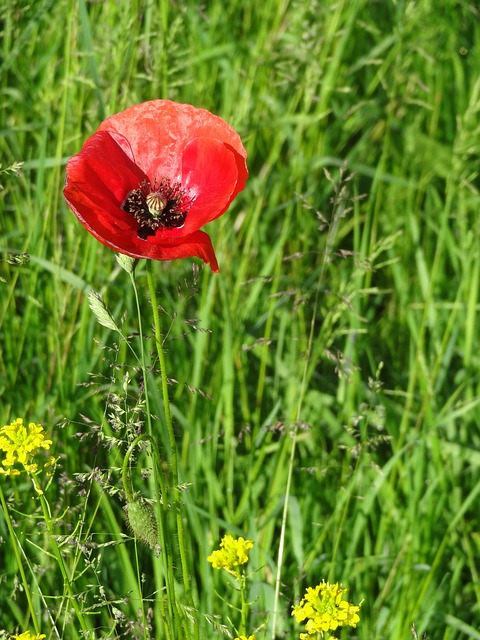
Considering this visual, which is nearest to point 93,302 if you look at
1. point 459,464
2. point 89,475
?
point 89,475

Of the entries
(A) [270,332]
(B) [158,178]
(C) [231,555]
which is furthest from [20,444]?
(A) [270,332]

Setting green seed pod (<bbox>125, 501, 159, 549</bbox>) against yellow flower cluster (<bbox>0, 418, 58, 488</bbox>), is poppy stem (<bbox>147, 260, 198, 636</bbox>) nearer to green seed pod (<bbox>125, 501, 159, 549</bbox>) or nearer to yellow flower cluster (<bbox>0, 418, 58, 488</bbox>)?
green seed pod (<bbox>125, 501, 159, 549</bbox>)

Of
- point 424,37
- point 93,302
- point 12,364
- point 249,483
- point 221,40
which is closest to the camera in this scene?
point 93,302

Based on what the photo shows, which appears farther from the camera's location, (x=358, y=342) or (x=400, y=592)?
(x=358, y=342)

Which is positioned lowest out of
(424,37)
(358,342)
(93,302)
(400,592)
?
(400,592)

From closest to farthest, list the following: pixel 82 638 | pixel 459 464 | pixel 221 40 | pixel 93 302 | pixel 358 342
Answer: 1. pixel 93 302
2. pixel 82 638
3. pixel 459 464
4. pixel 358 342
5. pixel 221 40

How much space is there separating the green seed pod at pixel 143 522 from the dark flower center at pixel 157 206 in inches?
15.7

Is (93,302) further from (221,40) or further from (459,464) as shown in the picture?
(221,40)

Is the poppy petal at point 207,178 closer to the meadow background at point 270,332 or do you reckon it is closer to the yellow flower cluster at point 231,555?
the meadow background at point 270,332

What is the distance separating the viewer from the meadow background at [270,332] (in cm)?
183

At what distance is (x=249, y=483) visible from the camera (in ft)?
6.39

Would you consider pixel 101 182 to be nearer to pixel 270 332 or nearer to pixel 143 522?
pixel 143 522

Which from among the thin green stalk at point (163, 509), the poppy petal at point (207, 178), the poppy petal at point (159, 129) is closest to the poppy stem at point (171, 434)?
the thin green stalk at point (163, 509)

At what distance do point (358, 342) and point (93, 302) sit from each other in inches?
49.0
